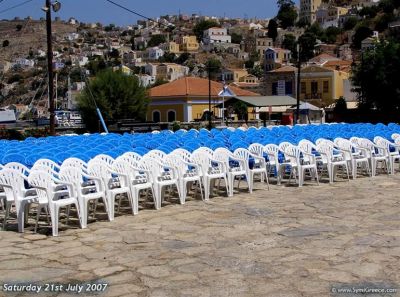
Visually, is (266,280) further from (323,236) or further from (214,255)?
(323,236)

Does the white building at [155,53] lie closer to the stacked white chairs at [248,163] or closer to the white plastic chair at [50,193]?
the stacked white chairs at [248,163]

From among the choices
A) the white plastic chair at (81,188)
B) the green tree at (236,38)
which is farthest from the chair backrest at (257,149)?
the green tree at (236,38)

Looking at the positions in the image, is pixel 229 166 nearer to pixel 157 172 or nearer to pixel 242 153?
pixel 242 153

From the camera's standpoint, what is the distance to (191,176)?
9.35 m

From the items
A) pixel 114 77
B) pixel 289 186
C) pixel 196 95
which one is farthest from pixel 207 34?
pixel 289 186

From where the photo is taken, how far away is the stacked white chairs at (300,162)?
10930mm

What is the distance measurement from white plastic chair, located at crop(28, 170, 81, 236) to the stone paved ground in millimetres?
256

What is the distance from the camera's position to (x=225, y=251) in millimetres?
5934

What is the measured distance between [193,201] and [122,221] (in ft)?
6.11

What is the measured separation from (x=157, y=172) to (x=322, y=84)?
194ft

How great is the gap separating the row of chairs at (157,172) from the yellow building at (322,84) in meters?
52.6

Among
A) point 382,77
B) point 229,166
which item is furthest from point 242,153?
point 382,77

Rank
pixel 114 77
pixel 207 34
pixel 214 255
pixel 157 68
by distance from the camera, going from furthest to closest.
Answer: pixel 207 34 < pixel 157 68 < pixel 114 77 < pixel 214 255

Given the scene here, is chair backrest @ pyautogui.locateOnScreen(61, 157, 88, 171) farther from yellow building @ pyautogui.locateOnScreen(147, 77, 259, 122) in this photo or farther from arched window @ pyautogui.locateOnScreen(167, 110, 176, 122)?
arched window @ pyautogui.locateOnScreen(167, 110, 176, 122)
